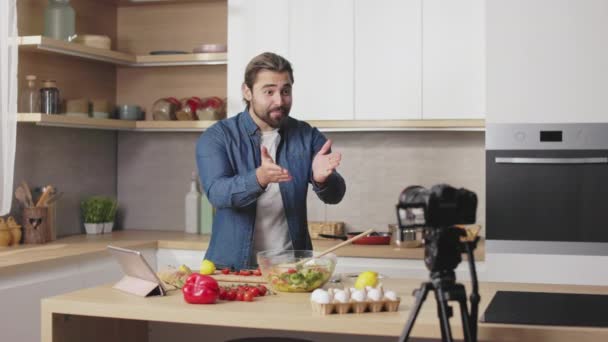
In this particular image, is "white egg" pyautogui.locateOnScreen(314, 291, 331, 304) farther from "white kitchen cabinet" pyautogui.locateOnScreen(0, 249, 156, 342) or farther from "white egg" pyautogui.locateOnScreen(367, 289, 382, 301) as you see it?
"white kitchen cabinet" pyautogui.locateOnScreen(0, 249, 156, 342)

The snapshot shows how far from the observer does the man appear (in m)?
3.32

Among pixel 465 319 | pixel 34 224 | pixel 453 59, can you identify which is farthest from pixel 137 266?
pixel 453 59

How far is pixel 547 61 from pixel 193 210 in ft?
6.70

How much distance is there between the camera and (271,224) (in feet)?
11.3

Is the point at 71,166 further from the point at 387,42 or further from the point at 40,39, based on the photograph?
the point at 387,42

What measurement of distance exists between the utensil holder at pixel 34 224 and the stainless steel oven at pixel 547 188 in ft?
6.86

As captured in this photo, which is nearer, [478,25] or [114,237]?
[478,25]

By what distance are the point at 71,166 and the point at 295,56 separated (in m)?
1.37

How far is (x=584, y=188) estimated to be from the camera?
157 inches

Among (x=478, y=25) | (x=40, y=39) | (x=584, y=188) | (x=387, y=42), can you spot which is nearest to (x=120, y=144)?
(x=40, y=39)

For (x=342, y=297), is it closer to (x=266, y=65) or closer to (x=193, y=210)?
(x=266, y=65)

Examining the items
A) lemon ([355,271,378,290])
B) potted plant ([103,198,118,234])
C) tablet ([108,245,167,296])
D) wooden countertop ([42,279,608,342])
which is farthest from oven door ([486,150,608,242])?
potted plant ([103,198,118,234])

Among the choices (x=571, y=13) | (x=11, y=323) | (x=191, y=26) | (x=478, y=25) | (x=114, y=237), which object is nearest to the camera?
(x=11, y=323)

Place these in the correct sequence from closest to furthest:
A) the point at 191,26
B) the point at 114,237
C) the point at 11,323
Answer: the point at 11,323 → the point at 114,237 → the point at 191,26
